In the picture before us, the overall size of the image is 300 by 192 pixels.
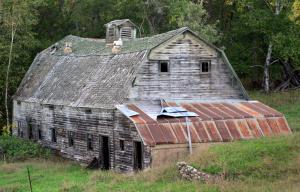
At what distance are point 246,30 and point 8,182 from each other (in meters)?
28.6

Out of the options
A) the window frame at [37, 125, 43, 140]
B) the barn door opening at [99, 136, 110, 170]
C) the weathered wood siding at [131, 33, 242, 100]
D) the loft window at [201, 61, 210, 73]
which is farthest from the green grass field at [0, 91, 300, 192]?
the window frame at [37, 125, 43, 140]

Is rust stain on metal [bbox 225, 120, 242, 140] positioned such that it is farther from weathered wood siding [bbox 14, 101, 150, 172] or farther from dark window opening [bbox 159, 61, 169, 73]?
dark window opening [bbox 159, 61, 169, 73]

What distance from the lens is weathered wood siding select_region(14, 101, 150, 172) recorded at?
97.4ft

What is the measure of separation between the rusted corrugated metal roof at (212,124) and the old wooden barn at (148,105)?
0.05 metres

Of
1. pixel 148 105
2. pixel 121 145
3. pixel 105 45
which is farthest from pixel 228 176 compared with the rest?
pixel 105 45

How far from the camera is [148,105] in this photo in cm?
3130

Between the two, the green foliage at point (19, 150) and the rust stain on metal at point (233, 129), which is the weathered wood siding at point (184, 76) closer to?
the rust stain on metal at point (233, 129)

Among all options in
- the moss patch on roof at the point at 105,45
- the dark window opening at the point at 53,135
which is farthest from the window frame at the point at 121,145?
the dark window opening at the point at 53,135

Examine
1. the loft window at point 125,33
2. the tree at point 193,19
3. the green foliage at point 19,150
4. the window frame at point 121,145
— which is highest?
the tree at point 193,19

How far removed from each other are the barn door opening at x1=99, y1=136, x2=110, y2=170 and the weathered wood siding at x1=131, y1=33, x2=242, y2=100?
3161 mm

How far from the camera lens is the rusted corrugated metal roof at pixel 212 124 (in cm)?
2769

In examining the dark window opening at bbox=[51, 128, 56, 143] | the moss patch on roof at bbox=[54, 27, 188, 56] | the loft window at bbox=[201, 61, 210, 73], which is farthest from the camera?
the dark window opening at bbox=[51, 128, 56, 143]

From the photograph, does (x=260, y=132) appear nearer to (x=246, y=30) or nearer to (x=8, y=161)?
(x=8, y=161)

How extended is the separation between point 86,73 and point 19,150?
6.45m
